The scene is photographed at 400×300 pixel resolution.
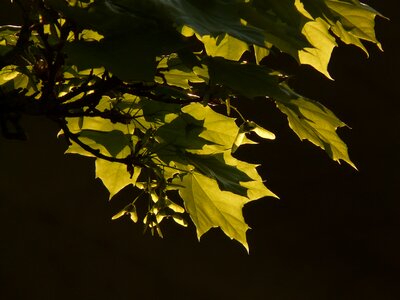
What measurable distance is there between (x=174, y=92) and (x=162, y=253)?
1.80 meters

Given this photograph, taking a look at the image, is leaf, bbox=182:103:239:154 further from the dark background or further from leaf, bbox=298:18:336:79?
the dark background

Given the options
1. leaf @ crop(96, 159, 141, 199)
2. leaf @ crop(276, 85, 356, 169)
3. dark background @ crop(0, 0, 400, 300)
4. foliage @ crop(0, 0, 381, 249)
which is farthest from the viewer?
dark background @ crop(0, 0, 400, 300)

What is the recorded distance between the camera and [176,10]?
1.41ft

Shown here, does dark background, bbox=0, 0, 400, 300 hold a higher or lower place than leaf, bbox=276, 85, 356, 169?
lower

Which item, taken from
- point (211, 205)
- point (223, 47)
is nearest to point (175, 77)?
point (223, 47)

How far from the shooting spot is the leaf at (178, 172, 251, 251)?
0.74m

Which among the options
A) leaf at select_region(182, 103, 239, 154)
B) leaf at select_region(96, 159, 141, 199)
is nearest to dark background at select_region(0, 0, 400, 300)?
leaf at select_region(96, 159, 141, 199)

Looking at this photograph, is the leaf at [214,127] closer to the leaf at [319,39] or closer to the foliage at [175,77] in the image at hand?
the foliage at [175,77]

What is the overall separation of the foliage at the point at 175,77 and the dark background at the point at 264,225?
1569mm

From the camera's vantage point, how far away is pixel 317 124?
61 centimetres

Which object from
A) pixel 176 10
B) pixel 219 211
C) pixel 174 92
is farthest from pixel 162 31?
pixel 219 211

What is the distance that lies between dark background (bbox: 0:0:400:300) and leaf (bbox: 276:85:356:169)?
177cm

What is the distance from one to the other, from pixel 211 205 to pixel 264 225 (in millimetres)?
1710

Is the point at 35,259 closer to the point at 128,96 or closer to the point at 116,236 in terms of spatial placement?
the point at 116,236
